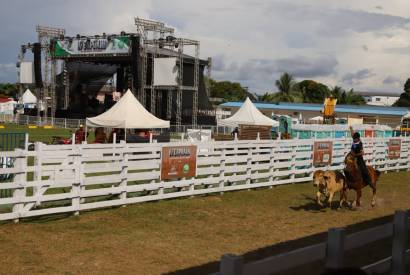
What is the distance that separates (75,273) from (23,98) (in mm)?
58417

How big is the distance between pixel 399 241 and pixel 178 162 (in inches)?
339

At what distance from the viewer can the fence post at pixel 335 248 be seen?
12.6 ft

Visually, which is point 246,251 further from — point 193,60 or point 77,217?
point 193,60

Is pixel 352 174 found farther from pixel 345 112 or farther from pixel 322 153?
pixel 345 112

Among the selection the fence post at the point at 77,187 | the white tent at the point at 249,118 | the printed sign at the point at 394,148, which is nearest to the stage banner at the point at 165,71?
the white tent at the point at 249,118

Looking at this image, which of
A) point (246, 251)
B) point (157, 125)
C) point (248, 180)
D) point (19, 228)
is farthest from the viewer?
point (157, 125)

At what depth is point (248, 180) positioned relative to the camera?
15484 mm

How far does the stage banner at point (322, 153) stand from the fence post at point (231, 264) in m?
15.8

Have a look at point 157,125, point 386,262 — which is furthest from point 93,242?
point 157,125

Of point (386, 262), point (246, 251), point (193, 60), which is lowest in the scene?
point (246, 251)

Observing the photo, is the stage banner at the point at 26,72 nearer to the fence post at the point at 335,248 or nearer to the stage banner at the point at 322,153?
the stage banner at the point at 322,153

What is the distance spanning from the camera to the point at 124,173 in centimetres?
1185

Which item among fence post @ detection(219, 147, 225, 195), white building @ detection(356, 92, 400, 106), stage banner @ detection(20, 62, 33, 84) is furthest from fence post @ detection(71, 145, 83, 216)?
white building @ detection(356, 92, 400, 106)

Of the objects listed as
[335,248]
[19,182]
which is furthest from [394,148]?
[335,248]
